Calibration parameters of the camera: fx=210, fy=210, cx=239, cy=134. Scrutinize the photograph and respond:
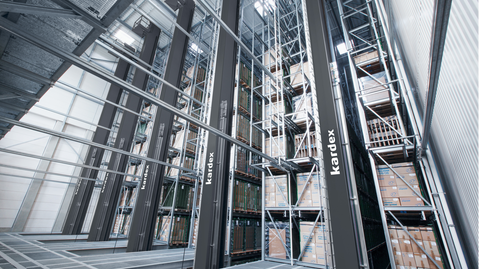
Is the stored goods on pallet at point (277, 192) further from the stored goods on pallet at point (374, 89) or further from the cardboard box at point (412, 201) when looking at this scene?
the stored goods on pallet at point (374, 89)

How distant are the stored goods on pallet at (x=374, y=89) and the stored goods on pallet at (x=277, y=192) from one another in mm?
3193

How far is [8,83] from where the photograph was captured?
10.3 ft

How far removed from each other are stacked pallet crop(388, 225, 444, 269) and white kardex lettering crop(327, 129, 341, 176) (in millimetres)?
2332

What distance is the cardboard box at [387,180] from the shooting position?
480 cm

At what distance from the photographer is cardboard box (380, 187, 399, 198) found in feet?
15.4

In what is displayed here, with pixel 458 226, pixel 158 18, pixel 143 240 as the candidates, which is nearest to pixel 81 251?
pixel 143 240

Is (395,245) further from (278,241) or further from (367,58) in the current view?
(367,58)

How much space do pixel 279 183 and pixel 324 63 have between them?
3.35 meters

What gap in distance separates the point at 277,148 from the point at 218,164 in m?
2.45

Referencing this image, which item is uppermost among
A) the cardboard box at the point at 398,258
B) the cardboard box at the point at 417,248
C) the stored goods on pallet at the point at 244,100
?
the stored goods on pallet at the point at 244,100

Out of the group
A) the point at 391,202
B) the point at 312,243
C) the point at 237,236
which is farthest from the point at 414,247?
the point at 237,236

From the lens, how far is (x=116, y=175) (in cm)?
742

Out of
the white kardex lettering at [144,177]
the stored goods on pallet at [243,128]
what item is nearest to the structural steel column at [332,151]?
the stored goods on pallet at [243,128]

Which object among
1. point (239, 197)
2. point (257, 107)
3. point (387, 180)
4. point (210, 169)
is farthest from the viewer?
point (257, 107)
